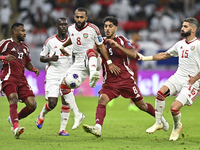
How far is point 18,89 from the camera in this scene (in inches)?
294

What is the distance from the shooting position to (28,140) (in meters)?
6.93

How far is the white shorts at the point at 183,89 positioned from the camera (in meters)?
6.83

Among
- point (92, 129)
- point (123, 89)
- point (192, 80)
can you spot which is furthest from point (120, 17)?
point (92, 129)

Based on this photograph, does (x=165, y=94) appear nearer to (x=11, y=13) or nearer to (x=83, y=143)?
(x=83, y=143)

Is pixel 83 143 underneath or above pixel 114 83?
underneath

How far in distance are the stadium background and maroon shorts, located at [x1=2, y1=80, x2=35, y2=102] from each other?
8736 millimetres

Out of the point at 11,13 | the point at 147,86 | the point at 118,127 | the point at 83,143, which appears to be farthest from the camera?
the point at 11,13

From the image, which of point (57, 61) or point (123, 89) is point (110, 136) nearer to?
point (123, 89)

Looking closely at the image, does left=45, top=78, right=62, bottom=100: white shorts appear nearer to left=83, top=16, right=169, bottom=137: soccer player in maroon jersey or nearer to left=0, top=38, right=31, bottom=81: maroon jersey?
left=0, top=38, right=31, bottom=81: maroon jersey

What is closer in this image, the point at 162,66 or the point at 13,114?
the point at 13,114

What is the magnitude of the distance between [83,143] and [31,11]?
46.7 feet

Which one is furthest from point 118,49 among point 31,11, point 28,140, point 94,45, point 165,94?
point 31,11

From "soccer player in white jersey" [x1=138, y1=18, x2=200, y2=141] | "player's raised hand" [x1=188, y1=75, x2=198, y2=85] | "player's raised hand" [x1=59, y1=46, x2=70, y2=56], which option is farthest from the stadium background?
"player's raised hand" [x1=188, y1=75, x2=198, y2=85]

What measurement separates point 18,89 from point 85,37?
172cm
